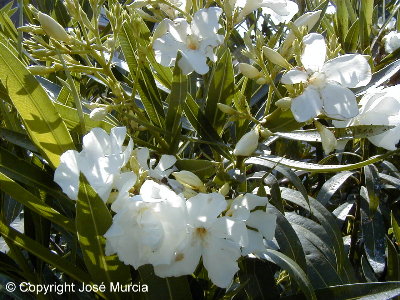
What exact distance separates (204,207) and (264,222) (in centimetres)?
13

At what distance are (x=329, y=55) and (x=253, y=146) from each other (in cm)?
22

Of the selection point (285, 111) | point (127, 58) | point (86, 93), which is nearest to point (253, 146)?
point (285, 111)

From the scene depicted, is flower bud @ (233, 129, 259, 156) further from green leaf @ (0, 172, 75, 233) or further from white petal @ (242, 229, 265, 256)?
green leaf @ (0, 172, 75, 233)

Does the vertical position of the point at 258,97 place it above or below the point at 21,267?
above

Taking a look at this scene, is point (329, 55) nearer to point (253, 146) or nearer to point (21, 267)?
point (253, 146)

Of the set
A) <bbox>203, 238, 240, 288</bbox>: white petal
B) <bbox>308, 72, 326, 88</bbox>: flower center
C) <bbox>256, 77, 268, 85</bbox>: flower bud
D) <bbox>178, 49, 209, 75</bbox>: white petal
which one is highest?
<bbox>178, 49, 209, 75</bbox>: white petal

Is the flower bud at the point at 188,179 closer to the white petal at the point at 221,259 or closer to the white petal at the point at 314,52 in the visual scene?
the white petal at the point at 221,259

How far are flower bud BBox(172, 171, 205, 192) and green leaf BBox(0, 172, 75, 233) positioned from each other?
0.67ft

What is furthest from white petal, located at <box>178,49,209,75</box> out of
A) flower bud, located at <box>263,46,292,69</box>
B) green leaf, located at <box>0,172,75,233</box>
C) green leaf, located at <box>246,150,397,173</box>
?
green leaf, located at <box>0,172,75,233</box>

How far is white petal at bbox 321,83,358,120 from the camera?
2.70 ft

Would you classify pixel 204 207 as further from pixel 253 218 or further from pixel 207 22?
pixel 207 22

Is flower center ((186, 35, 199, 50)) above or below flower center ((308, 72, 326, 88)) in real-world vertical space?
above

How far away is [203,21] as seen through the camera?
3.05ft

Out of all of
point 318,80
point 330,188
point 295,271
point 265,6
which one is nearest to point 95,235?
point 295,271
